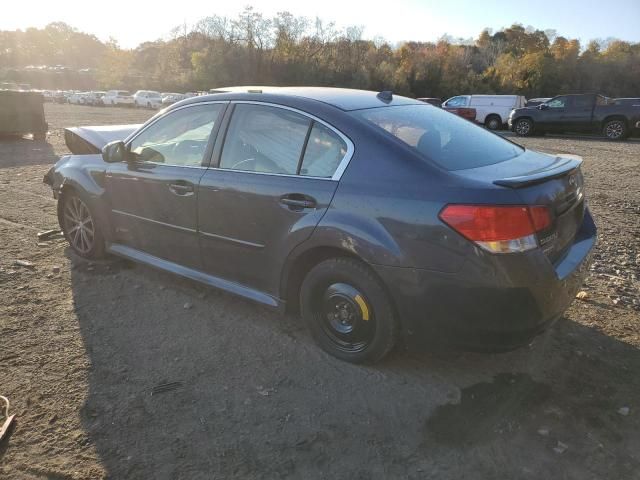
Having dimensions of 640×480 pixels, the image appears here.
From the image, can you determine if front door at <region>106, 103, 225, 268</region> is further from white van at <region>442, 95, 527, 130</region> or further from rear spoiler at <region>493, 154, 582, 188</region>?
white van at <region>442, 95, 527, 130</region>

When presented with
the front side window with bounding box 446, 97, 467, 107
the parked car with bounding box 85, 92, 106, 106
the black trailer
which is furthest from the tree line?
the black trailer

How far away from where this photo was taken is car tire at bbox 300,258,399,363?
2961mm

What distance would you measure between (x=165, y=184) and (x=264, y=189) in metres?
1.02

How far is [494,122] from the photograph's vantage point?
80.8ft

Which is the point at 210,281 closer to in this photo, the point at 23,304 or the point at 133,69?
the point at 23,304

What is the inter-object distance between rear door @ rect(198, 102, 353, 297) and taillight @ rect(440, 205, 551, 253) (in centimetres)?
79

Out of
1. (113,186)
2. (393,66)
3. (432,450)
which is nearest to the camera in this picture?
(432,450)

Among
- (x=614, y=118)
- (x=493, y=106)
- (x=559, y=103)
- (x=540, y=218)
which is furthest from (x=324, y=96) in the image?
(x=493, y=106)

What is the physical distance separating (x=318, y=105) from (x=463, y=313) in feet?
5.12

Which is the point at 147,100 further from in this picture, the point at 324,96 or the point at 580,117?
the point at 324,96

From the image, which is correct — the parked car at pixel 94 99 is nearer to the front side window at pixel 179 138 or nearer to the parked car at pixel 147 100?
the parked car at pixel 147 100

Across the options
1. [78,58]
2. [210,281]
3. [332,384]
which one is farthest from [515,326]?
[78,58]

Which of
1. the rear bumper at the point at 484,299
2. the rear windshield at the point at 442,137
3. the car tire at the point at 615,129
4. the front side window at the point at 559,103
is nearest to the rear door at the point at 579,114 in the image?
the front side window at the point at 559,103

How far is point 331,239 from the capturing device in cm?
299
